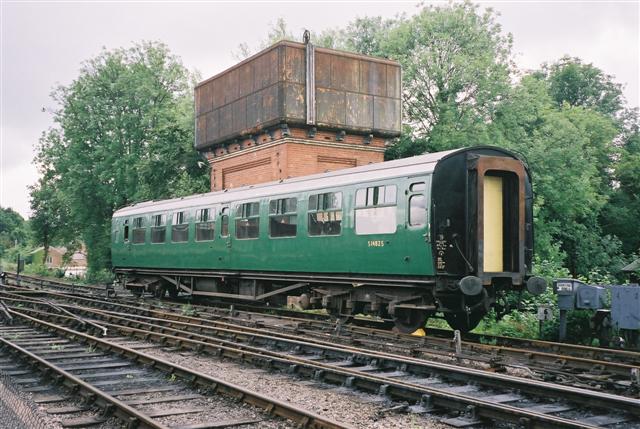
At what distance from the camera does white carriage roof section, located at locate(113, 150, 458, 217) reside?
12.2 meters

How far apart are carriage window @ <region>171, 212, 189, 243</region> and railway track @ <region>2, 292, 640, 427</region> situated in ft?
26.5

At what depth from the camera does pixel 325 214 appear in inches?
557

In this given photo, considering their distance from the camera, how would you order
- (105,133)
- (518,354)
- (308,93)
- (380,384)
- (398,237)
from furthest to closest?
1. (105,133)
2. (308,93)
3. (398,237)
4. (518,354)
5. (380,384)

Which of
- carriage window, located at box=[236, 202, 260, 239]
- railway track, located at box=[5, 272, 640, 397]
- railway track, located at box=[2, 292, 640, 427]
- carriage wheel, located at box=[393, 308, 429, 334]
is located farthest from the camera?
carriage window, located at box=[236, 202, 260, 239]


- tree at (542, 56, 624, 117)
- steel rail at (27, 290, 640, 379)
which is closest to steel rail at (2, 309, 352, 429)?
steel rail at (27, 290, 640, 379)

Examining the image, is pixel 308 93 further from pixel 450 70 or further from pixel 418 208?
pixel 450 70

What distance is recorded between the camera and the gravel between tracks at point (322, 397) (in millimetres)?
6715

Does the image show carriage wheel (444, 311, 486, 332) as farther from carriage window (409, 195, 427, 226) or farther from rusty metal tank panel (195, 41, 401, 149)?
rusty metal tank panel (195, 41, 401, 149)

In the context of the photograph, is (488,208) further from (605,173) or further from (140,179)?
(605,173)

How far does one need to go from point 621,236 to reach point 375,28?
20.5 m

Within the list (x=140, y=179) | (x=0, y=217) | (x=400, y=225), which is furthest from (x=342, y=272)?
(x=0, y=217)

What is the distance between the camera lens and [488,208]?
1253cm

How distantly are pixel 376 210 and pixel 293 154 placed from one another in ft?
30.5

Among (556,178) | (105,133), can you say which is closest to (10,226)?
(105,133)
